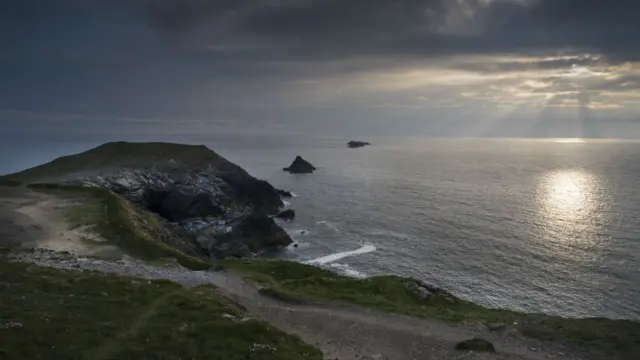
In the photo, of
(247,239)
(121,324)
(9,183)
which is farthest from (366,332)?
(9,183)

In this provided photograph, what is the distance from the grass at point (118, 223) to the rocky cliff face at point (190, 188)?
35.6ft

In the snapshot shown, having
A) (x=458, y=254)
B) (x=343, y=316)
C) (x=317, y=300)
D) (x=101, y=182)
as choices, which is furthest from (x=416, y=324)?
(x=101, y=182)

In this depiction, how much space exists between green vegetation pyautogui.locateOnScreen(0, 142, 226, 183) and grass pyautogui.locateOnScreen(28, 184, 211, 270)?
2783 centimetres

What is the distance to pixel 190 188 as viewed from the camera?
119125 millimetres

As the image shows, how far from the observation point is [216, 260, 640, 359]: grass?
36.8m

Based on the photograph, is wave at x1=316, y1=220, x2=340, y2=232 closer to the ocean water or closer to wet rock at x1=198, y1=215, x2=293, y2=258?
the ocean water

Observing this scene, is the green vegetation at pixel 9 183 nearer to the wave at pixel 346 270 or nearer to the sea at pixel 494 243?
the sea at pixel 494 243

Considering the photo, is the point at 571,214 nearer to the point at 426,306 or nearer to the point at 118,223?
the point at 426,306

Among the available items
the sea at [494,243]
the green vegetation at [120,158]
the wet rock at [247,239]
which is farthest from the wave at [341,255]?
the green vegetation at [120,158]

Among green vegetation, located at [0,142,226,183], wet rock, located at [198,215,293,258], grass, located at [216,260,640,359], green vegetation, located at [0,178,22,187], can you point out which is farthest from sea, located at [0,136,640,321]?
green vegetation, located at [0,178,22,187]

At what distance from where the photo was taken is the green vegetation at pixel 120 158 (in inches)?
4564

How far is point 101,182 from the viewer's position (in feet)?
344

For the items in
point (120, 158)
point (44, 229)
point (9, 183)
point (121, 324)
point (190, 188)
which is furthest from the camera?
point (120, 158)

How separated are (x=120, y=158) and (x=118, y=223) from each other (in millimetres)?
71587
